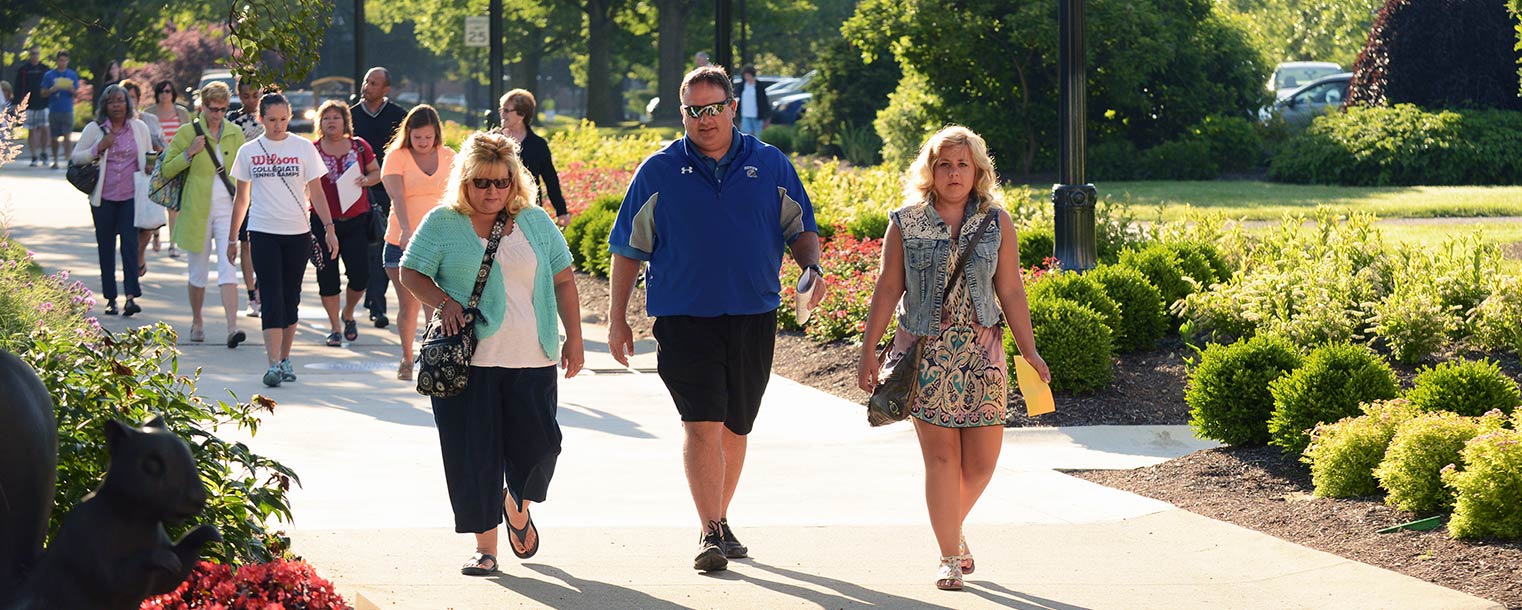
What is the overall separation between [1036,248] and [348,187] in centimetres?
465

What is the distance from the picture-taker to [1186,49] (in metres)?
24.8

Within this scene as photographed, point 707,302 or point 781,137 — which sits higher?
point 781,137

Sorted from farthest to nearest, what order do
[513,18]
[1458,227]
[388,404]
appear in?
[513,18] < [1458,227] < [388,404]

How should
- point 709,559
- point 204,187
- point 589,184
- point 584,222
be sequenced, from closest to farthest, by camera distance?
point 709,559
point 204,187
point 584,222
point 589,184

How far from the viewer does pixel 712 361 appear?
620 centimetres

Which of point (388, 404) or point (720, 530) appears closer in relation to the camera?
point (720, 530)

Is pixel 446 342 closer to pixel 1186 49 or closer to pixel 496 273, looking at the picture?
pixel 496 273

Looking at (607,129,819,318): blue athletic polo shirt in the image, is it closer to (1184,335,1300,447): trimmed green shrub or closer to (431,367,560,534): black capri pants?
(431,367,560,534): black capri pants

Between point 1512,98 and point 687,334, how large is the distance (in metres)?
20.6

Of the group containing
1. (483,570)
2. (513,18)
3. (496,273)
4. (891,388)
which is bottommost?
(483,570)

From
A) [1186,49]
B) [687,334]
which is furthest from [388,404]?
[1186,49]

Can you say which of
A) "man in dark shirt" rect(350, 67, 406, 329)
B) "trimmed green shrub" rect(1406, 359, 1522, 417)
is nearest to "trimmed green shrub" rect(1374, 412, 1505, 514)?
"trimmed green shrub" rect(1406, 359, 1522, 417)

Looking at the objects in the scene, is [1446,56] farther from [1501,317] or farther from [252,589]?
[252,589]

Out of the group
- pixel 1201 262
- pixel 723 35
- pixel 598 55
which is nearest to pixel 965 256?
pixel 1201 262
